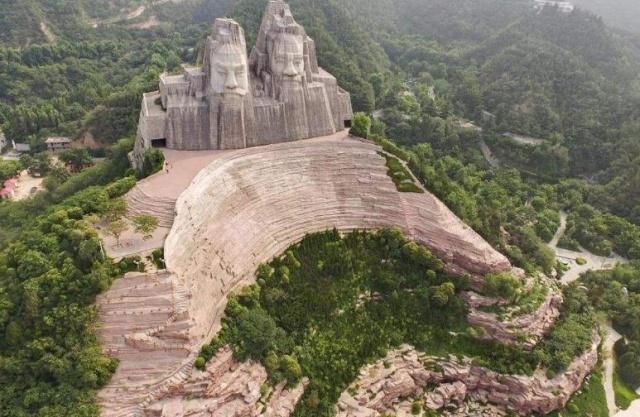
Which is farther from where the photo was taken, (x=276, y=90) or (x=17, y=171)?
(x=17, y=171)

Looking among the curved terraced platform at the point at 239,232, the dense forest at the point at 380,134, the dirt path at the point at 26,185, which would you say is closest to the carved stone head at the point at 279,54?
the curved terraced platform at the point at 239,232

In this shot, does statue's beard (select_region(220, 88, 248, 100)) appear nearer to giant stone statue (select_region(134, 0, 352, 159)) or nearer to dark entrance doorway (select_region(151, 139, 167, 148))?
giant stone statue (select_region(134, 0, 352, 159))

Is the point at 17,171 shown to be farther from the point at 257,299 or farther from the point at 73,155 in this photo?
the point at 257,299

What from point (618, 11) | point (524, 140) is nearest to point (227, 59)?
point (524, 140)

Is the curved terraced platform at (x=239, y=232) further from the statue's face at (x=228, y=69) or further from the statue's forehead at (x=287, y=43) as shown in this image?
the statue's forehead at (x=287, y=43)

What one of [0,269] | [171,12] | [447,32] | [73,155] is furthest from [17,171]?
[447,32]

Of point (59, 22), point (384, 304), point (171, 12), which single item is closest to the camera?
point (384, 304)

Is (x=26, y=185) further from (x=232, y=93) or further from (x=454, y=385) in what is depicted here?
(x=454, y=385)
